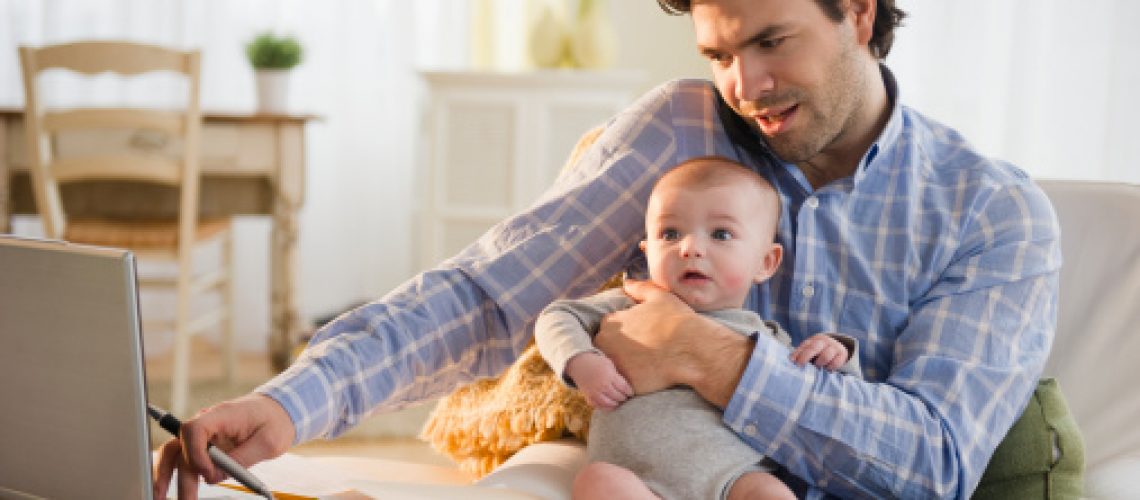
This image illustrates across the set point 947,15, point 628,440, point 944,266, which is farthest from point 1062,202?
point 947,15

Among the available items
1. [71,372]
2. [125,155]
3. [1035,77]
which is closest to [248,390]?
[125,155]

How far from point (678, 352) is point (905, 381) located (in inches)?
8.9

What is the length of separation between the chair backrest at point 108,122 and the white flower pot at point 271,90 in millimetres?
666

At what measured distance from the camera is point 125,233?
11.6ft

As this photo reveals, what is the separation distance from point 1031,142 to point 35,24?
3.33 metres

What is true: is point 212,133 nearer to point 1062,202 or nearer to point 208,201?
point 208,201

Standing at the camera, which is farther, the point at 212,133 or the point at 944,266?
the point at 212,133

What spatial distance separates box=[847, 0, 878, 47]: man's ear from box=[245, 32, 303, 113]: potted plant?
9.39ft

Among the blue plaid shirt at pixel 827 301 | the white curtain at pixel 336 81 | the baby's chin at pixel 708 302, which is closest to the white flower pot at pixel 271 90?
the white curtain at pixel 336 81

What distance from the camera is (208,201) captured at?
3.93m

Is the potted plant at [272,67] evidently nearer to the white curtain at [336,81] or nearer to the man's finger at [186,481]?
the white curtain at [336,81]

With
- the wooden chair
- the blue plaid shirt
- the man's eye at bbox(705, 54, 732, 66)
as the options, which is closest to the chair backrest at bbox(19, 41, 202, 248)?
the wooden chair

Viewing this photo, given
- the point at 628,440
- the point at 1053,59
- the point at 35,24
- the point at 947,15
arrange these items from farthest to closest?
1. the point at 35,24
2. the point at 947,15
3. the point at 1053,59
4. the point at 628,440

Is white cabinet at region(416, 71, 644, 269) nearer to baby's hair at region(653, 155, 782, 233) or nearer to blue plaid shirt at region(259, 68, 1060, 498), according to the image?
blue plaid shirt at region(259, 68, 1060, 498)
